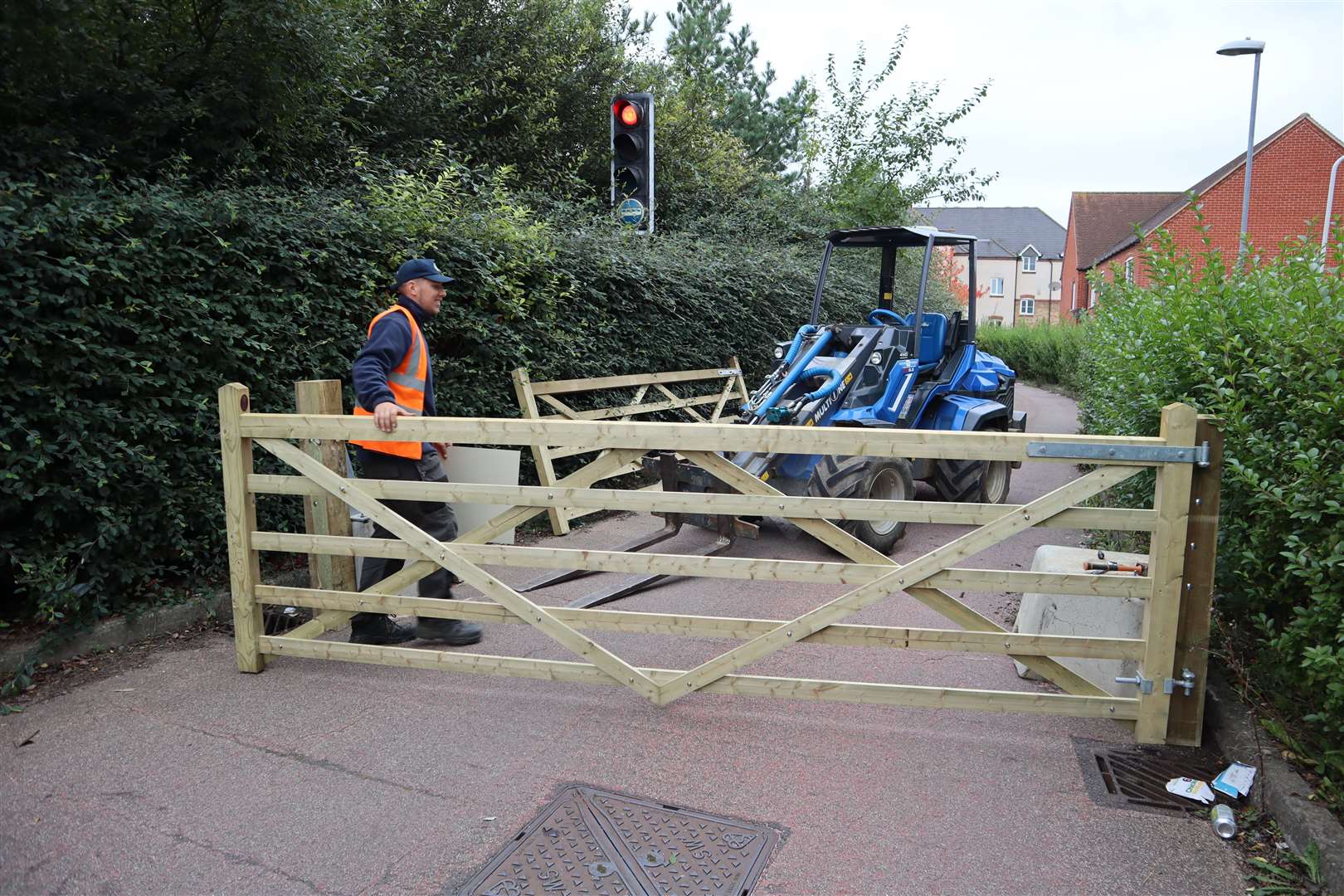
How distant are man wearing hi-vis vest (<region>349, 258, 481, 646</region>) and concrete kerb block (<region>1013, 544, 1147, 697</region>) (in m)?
2.95

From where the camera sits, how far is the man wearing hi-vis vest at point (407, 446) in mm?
4617

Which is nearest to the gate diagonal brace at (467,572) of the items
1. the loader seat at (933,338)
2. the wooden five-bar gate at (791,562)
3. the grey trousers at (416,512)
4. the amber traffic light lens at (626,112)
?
the wooden five-bar gate at (791,562)

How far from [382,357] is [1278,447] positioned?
4.00 meters

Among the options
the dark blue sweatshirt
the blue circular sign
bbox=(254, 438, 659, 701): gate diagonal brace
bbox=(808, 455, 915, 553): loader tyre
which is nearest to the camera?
bbox=(254, 438, 659, 701): gate diagonal brace

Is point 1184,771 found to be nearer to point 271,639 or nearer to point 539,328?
point 271,639

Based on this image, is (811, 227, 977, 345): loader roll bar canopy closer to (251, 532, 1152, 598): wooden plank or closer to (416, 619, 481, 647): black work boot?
(251, 532, 1152, 598): wooden plank

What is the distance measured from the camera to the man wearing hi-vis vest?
4.62m

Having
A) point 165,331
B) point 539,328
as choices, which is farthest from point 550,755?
point 539,328

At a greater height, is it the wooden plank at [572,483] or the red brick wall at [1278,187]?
the red brick wall at [1278,187]

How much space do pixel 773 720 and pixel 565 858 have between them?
134cm

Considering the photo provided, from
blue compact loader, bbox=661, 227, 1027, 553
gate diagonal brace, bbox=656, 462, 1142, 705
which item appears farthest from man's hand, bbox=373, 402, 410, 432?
blue compact loader, bbox=661, 227, 1027, 553

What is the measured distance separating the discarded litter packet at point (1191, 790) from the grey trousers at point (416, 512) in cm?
346

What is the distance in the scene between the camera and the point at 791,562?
12.4 ft

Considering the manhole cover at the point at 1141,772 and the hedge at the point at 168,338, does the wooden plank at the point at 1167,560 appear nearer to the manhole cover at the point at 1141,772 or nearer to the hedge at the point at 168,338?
the manhole cover at the point at 1141,772
